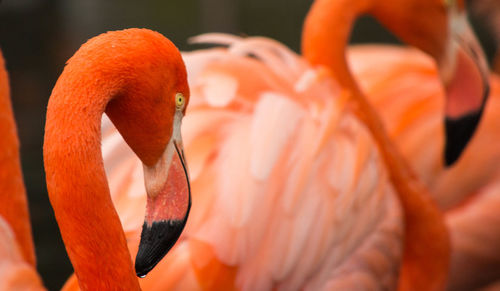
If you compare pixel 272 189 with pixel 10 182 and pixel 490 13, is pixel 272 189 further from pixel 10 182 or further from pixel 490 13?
pixel 490 13

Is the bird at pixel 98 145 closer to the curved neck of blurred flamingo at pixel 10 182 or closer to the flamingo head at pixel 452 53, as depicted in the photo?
the curved neck of blurred flamingo at pixel 10 182

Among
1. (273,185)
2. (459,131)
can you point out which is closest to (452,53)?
(459,131)

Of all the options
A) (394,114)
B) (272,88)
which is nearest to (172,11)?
(394,114)

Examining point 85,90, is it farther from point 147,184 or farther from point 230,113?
point 230,113

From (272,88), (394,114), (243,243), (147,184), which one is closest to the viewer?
(147,184)

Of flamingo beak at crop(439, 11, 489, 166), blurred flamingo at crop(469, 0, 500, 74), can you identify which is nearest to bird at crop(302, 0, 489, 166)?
flamingo beak at crop(439, 11, 489, 166)

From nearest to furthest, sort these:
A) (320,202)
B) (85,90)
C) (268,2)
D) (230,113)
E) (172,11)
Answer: (85,90)
(320,202)
(230,113)
(172,11)
(268,2)

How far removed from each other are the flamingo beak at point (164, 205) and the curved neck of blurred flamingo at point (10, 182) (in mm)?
468

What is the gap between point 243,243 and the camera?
169 centimetres

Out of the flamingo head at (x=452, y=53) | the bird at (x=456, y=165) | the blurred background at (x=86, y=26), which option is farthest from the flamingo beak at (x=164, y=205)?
the blurred background at (x=86, y=26)

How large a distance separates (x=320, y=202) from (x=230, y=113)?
14.8 inches

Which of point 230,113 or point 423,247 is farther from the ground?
point 230,113

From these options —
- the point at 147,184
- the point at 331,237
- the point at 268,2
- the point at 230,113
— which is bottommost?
the point at 268,2

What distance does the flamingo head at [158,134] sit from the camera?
1.19 metres
